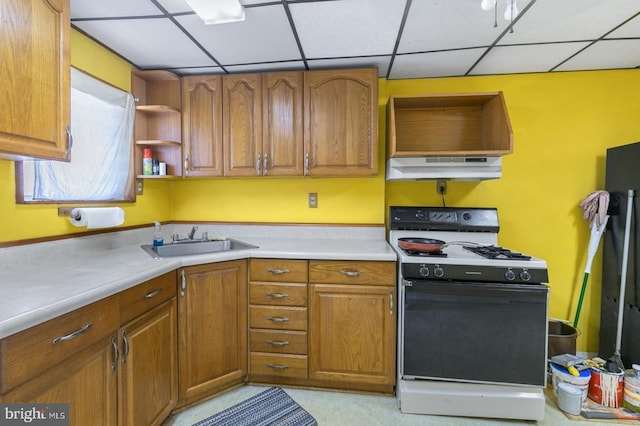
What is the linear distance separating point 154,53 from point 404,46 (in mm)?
1657

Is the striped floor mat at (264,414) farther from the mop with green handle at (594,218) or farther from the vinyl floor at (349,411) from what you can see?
the mop with green handle at (594,218)

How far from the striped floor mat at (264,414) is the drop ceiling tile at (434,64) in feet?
7.77

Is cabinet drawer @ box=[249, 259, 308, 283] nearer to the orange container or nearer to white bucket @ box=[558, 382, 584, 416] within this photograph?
white bucket @ box=[558, 382, 584, 416]

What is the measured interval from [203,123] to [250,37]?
30.4 inches

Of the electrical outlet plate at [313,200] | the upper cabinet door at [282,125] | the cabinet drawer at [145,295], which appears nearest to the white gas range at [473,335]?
the electrical outlet plate at [313,200]

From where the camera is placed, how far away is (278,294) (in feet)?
6.29

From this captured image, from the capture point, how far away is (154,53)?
1981mm

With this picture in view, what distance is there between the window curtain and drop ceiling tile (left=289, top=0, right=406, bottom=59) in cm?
132

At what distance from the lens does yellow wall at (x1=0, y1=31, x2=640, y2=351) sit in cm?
226

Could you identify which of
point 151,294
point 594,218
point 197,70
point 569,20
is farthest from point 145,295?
point 594,218

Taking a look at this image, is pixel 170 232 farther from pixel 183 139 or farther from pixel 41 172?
pixel 41 172

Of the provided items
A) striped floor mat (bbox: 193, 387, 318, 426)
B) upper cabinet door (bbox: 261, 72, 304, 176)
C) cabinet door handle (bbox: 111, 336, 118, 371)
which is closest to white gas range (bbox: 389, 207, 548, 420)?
striped floor mat (bbox: 193, 387, 318, 426)

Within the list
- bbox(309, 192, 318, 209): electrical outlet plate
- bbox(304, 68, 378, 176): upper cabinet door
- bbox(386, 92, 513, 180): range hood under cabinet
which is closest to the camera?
bbox(386, 92, 513, 180): range hood under cabinet

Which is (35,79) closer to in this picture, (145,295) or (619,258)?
(145,295)
